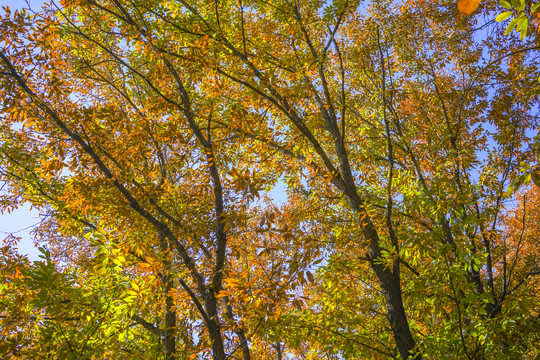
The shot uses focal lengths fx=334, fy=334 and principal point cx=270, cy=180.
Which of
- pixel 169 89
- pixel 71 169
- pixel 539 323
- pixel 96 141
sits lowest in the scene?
pixel 539 323

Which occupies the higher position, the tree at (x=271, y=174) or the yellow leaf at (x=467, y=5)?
the tree at (x=271, y=174)

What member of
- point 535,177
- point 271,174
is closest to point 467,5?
point 535,177

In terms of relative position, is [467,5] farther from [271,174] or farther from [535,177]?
[271,174]

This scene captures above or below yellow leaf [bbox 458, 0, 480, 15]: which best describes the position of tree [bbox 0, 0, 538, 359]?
above

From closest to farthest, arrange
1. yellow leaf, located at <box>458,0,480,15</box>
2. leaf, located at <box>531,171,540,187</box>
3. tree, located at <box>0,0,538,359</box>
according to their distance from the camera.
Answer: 1. yellow leaf, located at <box>458,0,480,15</box>
2. leaf, located at <box>531,171,540,187</box>
3. tree, located at <box>0,0,538,359</box>

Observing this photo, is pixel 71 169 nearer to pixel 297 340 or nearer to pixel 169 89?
pixel 169 89

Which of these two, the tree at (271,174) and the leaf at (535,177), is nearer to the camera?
the leaf at (535,177)

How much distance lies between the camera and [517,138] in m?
5.82

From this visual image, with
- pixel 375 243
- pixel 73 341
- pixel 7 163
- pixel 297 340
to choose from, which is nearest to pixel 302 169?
pixel 375 243

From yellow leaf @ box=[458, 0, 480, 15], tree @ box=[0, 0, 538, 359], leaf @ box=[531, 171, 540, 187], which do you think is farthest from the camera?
tree @ box=[0, 0, 538, 359]

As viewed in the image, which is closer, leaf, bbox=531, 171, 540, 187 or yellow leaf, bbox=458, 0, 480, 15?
yellow leaf, bbox=458, 0, 480, 15

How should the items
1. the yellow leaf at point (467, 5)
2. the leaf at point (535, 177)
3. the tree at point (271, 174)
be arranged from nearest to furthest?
1. the yellow leaf at point (467, 5)
2. the leaf at point (535, 177)
3. the tree at point (271, 174)

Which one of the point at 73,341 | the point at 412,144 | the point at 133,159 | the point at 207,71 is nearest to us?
the point at 73,341

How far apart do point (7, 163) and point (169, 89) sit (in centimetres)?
416
